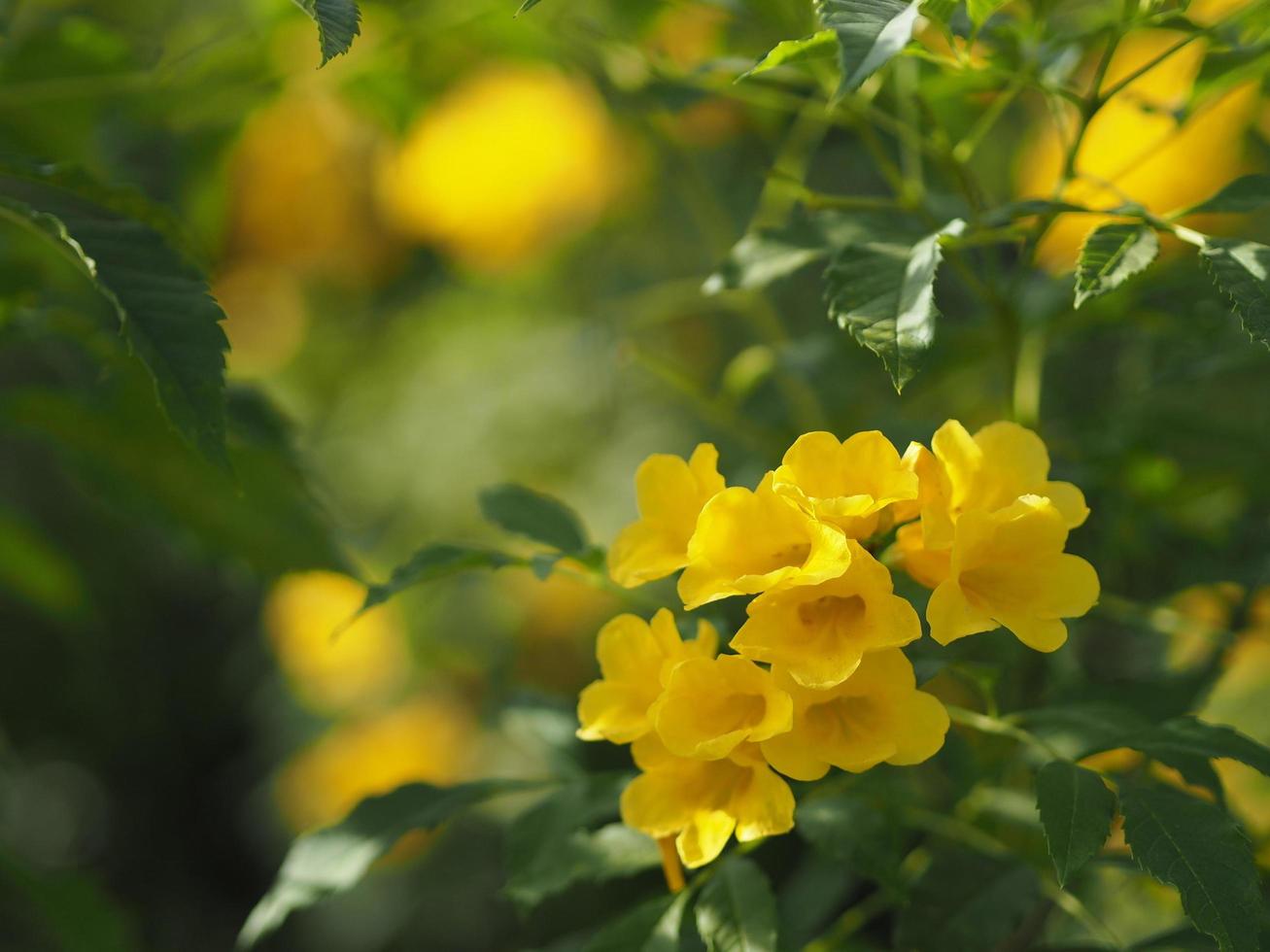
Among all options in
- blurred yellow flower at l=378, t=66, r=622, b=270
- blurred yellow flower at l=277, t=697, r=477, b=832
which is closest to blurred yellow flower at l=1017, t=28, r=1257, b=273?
blurred yellow flower at l=378, t=66, r=622, b=270

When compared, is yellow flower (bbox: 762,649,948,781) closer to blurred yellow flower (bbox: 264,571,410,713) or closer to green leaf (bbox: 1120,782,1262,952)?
green leaf (bbox: 1120,782,1262,952)

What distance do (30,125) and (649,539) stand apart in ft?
2.26

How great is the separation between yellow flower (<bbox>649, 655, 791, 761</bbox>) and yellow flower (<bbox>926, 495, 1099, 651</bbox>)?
7 cm

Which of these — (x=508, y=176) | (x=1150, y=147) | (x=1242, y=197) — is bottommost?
(x=508, y=176)

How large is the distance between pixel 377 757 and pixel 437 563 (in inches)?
42.6

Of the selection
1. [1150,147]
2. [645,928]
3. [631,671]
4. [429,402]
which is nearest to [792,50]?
[631,671]

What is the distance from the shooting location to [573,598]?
161 cm

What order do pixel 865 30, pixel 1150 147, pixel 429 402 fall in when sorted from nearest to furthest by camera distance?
pixel 865 30 → pixel 1150 147 → pixel 429 402

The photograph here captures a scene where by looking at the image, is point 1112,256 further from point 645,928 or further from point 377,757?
point 377,757

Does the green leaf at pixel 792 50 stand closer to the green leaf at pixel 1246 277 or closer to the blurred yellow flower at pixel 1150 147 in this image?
the green leaf at pixel 1246 277

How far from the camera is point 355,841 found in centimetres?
61

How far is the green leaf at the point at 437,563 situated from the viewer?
54 cm

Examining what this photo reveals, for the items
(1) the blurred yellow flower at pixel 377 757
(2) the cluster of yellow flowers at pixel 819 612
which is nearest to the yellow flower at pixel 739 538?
(2) the cluster of yellow flowers at pixel 819 612

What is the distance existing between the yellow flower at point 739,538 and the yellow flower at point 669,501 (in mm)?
37
